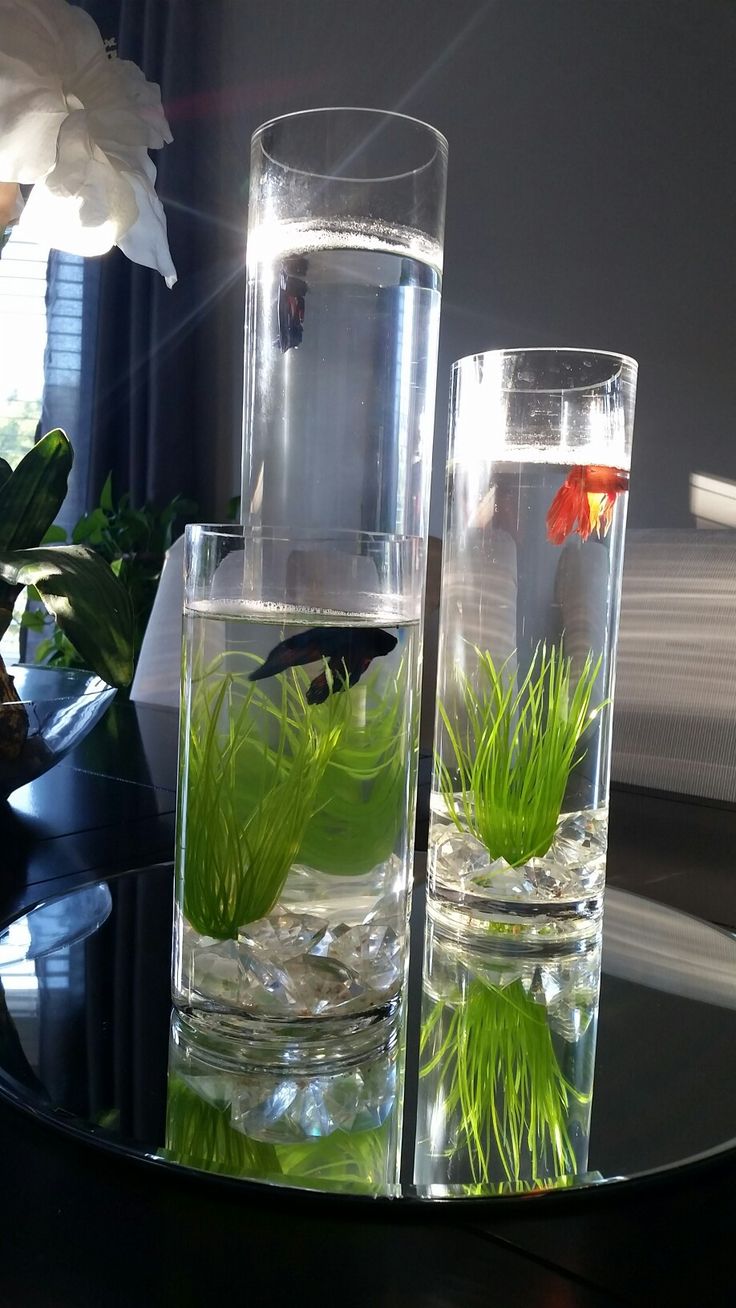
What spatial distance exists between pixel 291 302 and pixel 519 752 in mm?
254

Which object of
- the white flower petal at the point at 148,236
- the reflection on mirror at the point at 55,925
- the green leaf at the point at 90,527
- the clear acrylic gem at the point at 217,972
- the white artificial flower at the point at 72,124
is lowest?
the reflection on mirror at the point at 55,925

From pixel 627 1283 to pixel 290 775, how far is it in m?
0.21

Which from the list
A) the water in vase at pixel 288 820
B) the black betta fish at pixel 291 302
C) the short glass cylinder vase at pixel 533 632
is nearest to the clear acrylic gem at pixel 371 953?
the water in vase at pixel 288 820

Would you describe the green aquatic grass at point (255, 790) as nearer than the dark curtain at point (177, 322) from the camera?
Yes

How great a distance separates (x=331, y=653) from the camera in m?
0.44

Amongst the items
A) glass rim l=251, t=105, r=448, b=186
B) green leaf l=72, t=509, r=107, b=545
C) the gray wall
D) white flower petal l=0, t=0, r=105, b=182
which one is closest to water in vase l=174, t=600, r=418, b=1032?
glass rim l=251, t=105, r=448, b=186

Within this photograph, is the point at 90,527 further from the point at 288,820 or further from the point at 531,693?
the point at 288,820

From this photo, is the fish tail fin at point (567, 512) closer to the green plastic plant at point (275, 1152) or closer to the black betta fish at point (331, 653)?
the black betta fish at point (331, 653)

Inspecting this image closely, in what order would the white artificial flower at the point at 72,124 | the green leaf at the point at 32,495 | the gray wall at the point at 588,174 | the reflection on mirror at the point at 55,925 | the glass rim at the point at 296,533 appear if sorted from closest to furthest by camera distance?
the glass rim at the point at 296,533, the reflection on mirror at the point at 55,925, the white artificial flower at the point at 72,124, the green leaf at the point at 32,495, the gray wall at the point at 588,174

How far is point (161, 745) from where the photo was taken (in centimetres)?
121

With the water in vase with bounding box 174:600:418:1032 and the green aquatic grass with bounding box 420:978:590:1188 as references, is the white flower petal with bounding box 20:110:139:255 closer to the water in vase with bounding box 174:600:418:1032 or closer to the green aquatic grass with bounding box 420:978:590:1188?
the water in vase with bounding box 174:600:418:1032

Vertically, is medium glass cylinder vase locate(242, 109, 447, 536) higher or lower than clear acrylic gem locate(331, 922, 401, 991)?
higher

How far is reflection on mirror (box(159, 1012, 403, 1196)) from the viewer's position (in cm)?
A: 35

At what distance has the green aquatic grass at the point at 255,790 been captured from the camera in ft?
1.47
